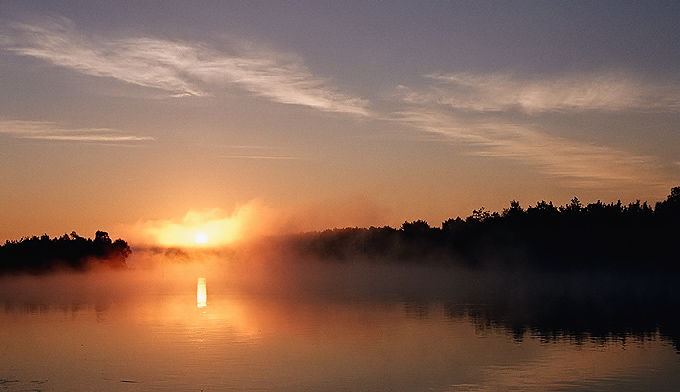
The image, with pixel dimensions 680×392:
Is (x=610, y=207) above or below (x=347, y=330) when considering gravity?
above

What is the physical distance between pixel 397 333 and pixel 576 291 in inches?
2606

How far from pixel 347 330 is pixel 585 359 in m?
22.8

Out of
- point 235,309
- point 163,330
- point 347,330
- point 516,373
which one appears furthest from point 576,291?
point 516,373

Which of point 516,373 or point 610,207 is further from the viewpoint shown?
point 610,207

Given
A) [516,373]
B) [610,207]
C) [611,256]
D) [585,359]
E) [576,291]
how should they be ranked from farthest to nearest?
[610,207] → [611,256] → [576,291] → [585,359] → [516,373]

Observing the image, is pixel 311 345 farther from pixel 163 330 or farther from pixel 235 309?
pixel 235 309

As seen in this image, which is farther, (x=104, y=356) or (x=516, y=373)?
(x=104, y=356)

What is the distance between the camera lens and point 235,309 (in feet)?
308

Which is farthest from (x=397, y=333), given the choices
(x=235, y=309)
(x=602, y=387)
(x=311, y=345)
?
(x=235, y=309)

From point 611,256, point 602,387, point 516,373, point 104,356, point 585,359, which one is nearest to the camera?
point 602,387

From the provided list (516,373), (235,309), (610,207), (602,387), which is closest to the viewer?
(602,387)

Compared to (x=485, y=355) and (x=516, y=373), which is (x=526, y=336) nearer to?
(x=485, y=355)

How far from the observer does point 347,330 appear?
210 feet

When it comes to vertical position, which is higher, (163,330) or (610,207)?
(610,207)
